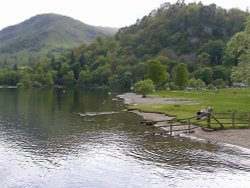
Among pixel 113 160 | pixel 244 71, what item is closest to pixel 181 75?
pixel 244 71

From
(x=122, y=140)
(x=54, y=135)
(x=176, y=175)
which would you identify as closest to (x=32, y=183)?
(x=176, y=175)

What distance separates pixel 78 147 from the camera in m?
47.4

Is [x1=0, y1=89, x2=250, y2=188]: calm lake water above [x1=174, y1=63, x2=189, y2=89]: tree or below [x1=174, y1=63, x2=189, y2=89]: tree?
below

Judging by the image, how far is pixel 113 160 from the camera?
40.2 m

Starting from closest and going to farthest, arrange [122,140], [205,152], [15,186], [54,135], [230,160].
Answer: [15,186] < [230,160] < [205,152] < [122,140] < [54,135]

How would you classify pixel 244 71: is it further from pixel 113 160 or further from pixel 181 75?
pixel 181 75

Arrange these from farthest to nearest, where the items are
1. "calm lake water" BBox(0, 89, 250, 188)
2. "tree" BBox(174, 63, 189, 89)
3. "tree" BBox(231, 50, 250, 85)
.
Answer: "tree" BBox(174, 63, 189, 89) → "tree" BBox(231, 50, 250, 85) → "calm lake water" BBox(0, 89, 250, 188)

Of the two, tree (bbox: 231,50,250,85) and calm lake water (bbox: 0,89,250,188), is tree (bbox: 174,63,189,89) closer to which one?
tree (bbox: 231,50,250,85)

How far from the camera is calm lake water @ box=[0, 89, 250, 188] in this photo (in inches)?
1292

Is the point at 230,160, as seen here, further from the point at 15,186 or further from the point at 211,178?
the point at 15,186

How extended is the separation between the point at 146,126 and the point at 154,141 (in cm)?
1530

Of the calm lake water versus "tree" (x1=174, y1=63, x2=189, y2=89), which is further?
"tree" (x1=174, y1=63, x2=189, y2=89)

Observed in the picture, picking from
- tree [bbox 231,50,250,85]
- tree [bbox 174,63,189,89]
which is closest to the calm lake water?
tree [bbox 231,50,250,85]

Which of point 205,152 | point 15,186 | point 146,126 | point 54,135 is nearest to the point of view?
point 15,186
